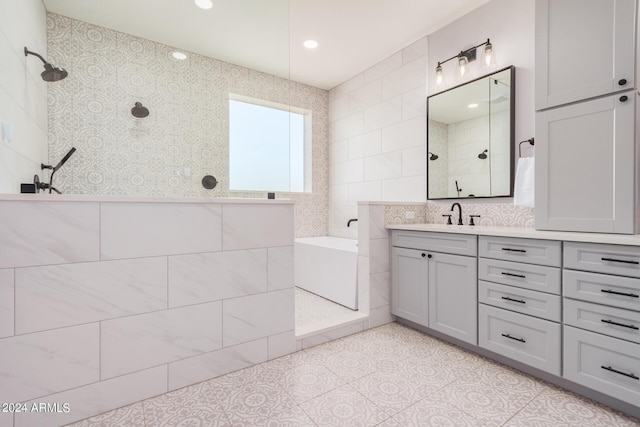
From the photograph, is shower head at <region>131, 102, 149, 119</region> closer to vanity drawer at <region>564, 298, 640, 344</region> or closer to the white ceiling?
the white ceiling

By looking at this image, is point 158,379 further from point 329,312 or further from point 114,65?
point 114,65

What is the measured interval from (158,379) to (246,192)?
4.23ft

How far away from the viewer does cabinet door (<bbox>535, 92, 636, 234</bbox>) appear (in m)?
1.57

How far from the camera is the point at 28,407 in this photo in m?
1.32

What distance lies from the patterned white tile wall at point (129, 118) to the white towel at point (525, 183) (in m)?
2.11

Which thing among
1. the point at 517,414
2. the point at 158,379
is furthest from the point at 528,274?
the point at 158,379

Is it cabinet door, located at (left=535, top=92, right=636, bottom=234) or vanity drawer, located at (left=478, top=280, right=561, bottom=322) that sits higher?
cabinet door, located at (left=535, top=92, right=636, bottom=234)

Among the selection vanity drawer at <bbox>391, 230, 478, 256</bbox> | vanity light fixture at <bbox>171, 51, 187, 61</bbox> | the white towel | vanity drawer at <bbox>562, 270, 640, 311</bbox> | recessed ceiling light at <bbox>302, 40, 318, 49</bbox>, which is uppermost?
recessed ceiling light at <bbox>302, 40, 318, 49</bbox>

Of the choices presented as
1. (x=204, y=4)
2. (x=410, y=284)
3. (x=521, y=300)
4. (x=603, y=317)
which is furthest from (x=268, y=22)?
(x=603, y=317)

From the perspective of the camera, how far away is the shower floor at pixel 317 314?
90.0 inches

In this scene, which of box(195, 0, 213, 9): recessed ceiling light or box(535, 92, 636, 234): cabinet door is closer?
box(535, 92, 636, 234): cabinet door

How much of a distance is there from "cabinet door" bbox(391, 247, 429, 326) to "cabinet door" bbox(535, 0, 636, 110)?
1.34 meters

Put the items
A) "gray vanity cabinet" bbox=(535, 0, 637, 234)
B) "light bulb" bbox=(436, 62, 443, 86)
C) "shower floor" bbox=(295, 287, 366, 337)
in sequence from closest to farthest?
"gray vanity cabinet" bbox=(535, 0, 637, 234), "shower floor" bbox=(295, 287, 366, 337), "light bulb" bbox=(436, 62, 443, 86)

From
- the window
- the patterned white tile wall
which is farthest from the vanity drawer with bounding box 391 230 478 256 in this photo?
the patterned white tile wall
